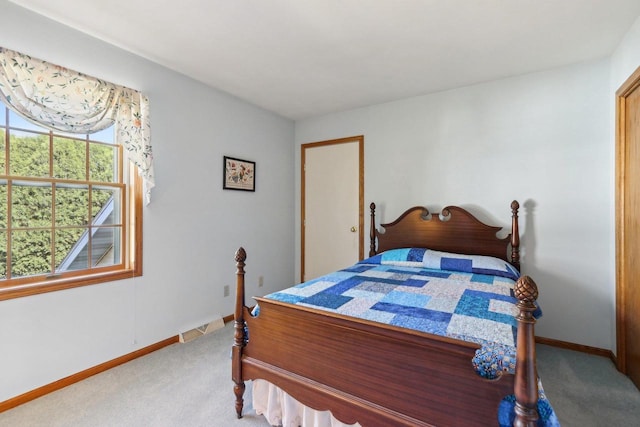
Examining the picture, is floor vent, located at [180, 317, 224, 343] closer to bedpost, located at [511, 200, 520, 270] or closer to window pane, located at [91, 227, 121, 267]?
window pane, located at [91, 227, 121, 267]

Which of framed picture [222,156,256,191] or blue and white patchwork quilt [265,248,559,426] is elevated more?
framed picture [222,156,256,191]

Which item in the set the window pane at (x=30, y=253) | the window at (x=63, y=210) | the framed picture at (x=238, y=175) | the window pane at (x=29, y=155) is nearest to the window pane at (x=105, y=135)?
the window at (x=63, y=210)

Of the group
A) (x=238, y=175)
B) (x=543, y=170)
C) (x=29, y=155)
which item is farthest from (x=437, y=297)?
(x=29, y=155)

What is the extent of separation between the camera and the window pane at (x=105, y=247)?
234 centimetres

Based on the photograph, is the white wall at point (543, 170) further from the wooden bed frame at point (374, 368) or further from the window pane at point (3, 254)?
the window pane at point (3, 254)

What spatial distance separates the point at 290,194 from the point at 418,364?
320 centimetres

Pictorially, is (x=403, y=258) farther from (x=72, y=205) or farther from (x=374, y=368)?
(x=72, y=205)

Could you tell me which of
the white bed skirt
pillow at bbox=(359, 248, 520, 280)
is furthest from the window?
pillow at bbox=(359, 248, 520, 280)

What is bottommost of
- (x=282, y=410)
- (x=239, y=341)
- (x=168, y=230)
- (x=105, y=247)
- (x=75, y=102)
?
(x=282, y=410)

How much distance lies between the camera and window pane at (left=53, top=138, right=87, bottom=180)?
2.12 metres

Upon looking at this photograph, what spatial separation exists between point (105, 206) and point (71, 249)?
0.39m

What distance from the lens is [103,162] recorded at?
7.80ft

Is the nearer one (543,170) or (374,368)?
(374,368)

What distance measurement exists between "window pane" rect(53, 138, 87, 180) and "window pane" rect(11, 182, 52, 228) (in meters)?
0.14
